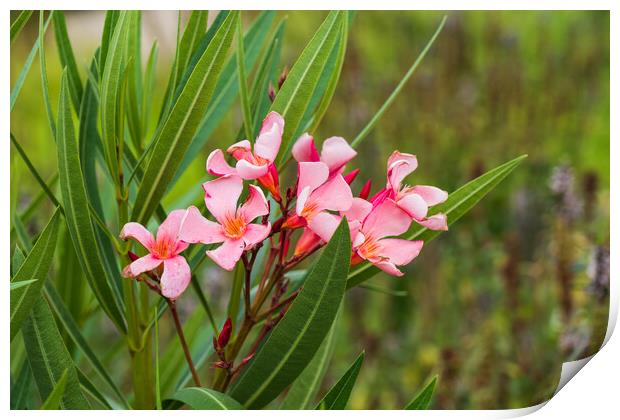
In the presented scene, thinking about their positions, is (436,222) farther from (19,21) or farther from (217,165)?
(19,21)

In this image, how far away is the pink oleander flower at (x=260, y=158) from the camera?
1.03 feet

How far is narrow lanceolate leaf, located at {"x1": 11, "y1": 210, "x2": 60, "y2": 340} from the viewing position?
0.33m

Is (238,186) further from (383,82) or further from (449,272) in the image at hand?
(383,82)

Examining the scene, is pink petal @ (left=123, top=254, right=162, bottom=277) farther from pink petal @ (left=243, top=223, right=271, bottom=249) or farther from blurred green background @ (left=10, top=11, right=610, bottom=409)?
blurred green background @ (left=10, top=11, right=610, bottom=409)

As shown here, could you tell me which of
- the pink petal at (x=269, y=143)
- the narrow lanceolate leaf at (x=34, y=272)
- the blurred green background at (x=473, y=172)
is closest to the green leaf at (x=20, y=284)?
the narrow lanceolate leaf at (x=34, y=272)

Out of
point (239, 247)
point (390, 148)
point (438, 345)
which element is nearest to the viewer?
point (239, 247)

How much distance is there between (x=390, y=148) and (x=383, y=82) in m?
0.13

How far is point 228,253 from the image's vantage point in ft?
1.01

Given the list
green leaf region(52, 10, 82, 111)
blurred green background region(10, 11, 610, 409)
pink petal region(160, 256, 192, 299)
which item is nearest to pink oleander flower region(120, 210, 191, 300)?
pink petal region(160, 256, 192, 299)

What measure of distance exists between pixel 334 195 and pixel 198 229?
0.18ft

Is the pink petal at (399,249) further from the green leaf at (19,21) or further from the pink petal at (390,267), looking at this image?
the green leaf at (19,21)

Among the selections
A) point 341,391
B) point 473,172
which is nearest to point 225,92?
point 341,391

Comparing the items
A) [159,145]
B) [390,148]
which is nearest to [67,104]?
[159,145]
